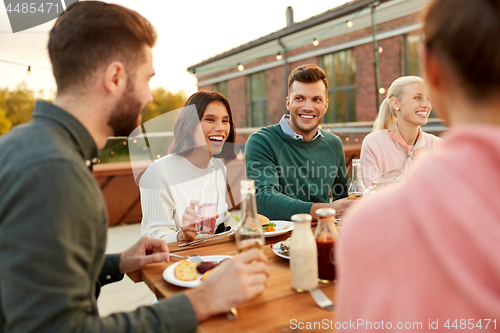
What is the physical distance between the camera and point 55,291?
68cm

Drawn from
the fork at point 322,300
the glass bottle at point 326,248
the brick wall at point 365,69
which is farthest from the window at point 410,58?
the fork at point 322,300

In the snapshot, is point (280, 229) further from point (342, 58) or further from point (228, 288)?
point (342, 58)

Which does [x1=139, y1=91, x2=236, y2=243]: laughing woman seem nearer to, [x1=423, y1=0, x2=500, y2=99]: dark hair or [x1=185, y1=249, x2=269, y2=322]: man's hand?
[x1=185, y1=249, x2=269, y2=322]: man's hand

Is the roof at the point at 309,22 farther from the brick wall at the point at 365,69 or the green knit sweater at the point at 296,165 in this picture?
the green knit sweater at the point at 296,165

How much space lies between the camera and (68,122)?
35.0 inches

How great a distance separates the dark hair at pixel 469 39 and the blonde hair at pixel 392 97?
2.50 m

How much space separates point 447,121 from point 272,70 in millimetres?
13632

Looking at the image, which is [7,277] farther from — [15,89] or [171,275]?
[15,89]

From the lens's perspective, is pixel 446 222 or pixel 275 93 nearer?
pixel 446 222

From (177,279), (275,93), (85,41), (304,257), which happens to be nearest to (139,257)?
(177,279)

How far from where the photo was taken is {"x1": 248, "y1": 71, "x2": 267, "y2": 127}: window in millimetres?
14609

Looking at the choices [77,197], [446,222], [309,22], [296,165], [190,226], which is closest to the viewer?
[446,222]

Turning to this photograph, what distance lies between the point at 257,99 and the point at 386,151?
12.7 meters

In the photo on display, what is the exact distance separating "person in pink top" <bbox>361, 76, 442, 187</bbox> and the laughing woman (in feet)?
3.56
